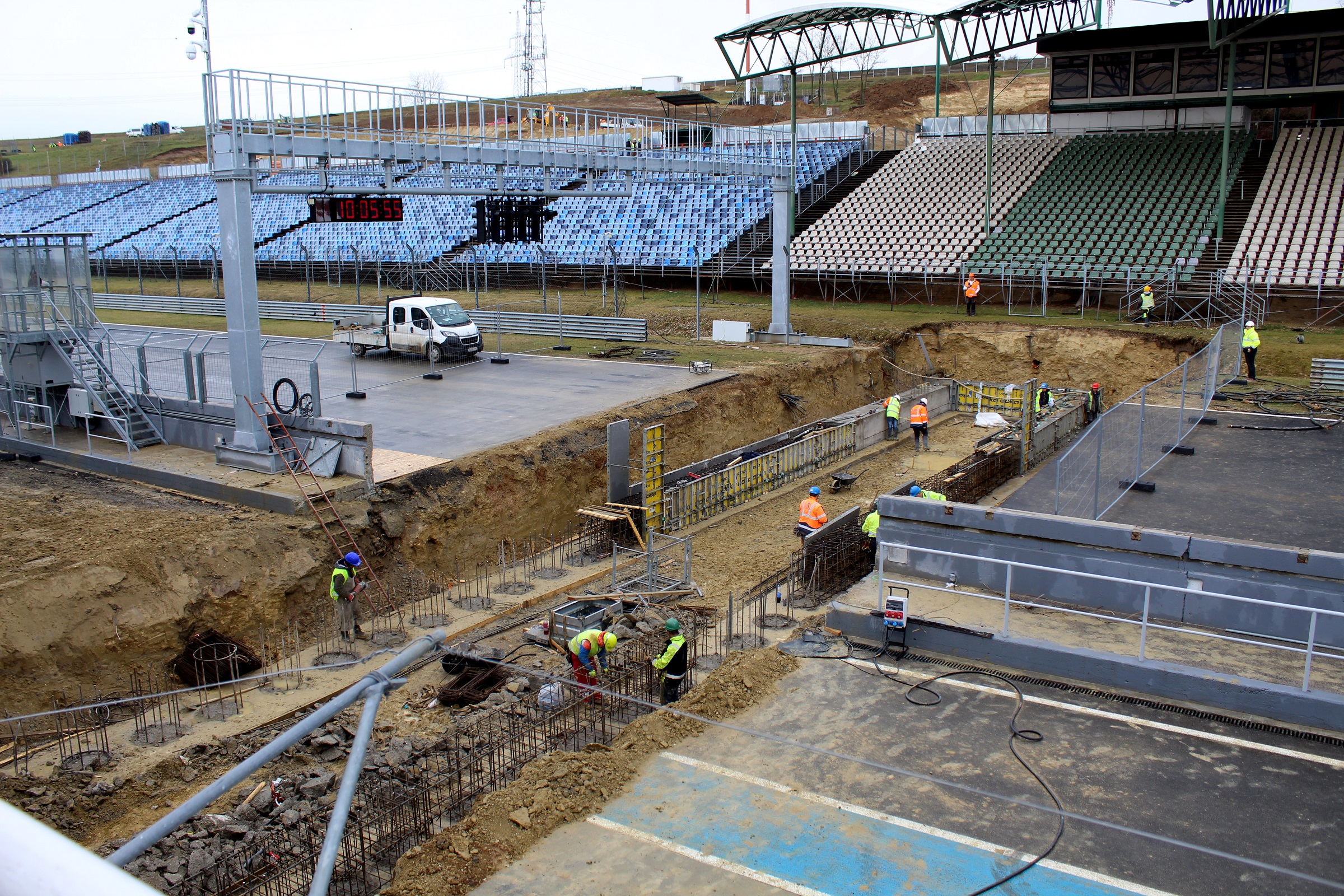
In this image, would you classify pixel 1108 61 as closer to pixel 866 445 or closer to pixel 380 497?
pixel 866 445

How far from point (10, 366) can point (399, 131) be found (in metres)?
8.83

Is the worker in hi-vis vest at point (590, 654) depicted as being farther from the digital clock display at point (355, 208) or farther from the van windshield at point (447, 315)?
the van windshield at point (447, 315)

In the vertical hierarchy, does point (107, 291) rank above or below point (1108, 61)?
below

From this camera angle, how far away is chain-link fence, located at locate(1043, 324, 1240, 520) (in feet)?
44.5

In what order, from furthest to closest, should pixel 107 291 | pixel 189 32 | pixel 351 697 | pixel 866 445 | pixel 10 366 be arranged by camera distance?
1. pixel 107 291
2. pixel 866 445
3. pixel 10 366
4. pixel 189 32
5. pixel 351 697

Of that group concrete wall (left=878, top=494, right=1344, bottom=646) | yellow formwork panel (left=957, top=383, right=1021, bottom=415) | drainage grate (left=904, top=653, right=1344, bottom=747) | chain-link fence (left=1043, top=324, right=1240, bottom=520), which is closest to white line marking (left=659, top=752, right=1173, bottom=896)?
drainage grate (left=904, top=653, right=1344, bottom=747)

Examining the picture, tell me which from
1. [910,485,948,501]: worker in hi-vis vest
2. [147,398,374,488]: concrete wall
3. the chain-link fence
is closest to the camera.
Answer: the chain-link fence

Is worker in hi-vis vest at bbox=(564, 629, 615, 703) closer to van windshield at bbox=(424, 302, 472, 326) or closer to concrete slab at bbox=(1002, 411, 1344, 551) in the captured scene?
concrete slab at bbox=(1002, 411, 1344, 551)

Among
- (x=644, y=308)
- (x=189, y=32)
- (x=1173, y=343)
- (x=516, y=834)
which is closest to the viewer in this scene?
(x=516, y=834)

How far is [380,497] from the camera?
16.7 metres

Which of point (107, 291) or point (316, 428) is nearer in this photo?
point (316, 428)

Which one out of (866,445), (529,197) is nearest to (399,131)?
(529,197)

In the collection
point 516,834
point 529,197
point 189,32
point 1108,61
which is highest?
point 1108,61

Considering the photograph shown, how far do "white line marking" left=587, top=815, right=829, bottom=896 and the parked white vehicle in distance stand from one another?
21315 millimetres
